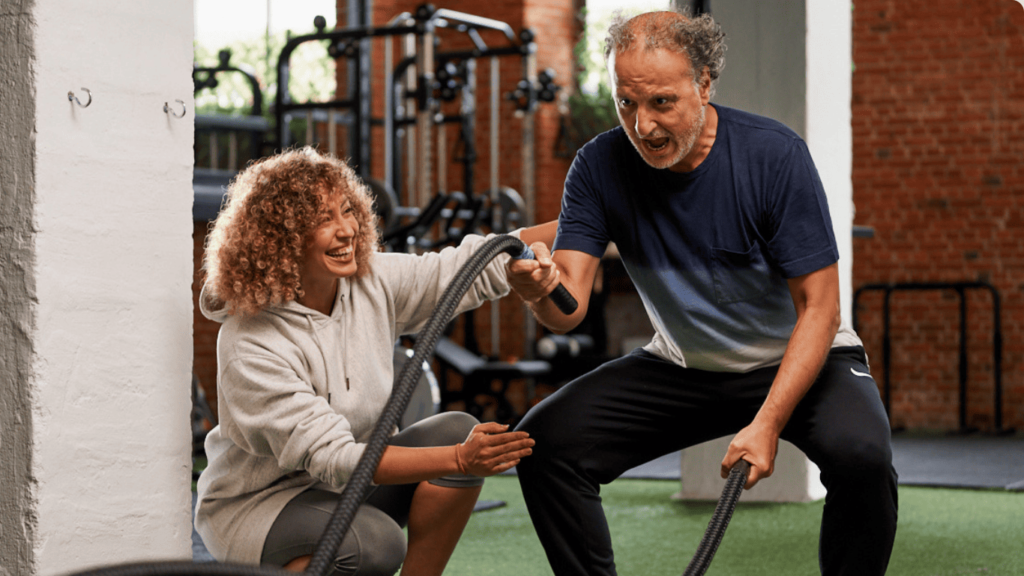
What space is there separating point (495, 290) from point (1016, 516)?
2131 mm

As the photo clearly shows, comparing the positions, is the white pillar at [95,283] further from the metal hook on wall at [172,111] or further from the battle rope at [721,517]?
the battle rope at [721,517]

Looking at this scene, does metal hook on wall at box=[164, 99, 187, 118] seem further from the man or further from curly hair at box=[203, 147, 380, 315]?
the man

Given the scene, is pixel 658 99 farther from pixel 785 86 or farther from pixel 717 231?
pixel 785 86

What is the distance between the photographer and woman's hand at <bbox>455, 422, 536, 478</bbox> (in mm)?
1664

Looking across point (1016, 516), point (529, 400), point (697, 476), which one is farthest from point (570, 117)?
point (1016, 516)

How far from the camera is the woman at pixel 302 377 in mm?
1719

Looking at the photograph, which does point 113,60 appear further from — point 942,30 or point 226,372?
point 942,30

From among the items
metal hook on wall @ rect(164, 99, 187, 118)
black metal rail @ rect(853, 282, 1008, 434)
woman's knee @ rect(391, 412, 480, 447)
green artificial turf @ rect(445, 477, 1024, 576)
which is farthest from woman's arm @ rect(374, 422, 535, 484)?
black metal rail @ rect(853, 282, 1008, 434)

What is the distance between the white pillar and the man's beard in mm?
784

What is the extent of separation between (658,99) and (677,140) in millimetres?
85

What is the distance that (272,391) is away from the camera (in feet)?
5.67

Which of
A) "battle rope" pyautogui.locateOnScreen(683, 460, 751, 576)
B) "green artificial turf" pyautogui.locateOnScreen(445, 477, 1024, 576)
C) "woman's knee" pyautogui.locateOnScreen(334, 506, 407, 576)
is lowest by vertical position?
"green artificial turf" pyautogui.locateOnScreen(445, 477, 1024, 576)

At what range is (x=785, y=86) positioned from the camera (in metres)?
3.58

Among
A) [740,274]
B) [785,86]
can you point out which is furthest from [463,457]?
[785,86]
